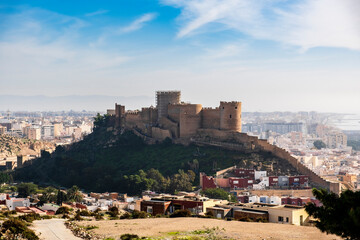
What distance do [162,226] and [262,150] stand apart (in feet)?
63.8

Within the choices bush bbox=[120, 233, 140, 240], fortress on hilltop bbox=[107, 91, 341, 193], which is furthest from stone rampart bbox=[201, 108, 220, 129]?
bush bbox=[120, 233, 140, 240]

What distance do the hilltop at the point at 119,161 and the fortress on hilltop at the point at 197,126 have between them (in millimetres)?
478

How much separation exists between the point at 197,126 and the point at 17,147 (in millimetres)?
44250

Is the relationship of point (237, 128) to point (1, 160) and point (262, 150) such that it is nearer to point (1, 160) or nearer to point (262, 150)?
point (262, 150)

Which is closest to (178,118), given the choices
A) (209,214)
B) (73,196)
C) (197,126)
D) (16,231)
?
(197,126)

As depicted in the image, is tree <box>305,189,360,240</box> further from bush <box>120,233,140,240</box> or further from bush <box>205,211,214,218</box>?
bush <box>205,211,214,218</box>

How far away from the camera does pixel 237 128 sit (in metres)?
Answer: 38.2

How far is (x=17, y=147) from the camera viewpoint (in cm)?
7675

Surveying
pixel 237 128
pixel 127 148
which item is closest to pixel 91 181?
pixel 127 148

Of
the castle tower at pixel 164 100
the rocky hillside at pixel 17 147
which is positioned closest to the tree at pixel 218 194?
the castle tower at pixel 164 100

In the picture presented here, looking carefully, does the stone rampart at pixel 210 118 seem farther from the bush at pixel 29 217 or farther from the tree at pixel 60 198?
the bush at pixel 29 217

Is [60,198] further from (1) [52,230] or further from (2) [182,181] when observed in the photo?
Result: (1) [52,230]

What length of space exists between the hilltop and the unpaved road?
16945 mm

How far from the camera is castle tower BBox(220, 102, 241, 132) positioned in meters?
38.2
